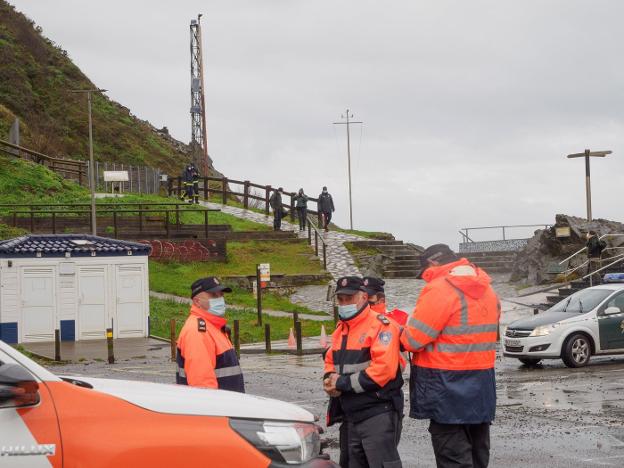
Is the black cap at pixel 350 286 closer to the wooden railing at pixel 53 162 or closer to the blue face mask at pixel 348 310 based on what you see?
the blue face mask at pixel 348 310

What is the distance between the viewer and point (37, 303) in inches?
1179

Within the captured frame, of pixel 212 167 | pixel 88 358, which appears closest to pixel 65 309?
pixel 88 358

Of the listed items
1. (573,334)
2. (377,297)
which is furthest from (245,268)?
(377,297)

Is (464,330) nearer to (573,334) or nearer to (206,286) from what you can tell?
(206,286)

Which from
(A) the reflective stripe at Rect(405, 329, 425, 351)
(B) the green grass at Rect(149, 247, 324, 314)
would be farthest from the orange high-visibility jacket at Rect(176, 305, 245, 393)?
(B) the green grass at Rect(149, 247, 324, 314)

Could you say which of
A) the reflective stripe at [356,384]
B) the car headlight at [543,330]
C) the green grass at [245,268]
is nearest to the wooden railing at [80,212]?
the green grass at [245,268]

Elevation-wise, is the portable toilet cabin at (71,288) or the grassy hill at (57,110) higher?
the grassy hill at (57,110)

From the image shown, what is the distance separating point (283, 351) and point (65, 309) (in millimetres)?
8047

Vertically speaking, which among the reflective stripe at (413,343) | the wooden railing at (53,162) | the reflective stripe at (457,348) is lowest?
the reflective stripe at (457,348)

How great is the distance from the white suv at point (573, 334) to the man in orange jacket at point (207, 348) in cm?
1339

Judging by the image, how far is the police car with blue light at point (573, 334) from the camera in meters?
19.8

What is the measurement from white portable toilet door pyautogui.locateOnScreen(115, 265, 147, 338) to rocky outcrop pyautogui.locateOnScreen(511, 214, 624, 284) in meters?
14.5

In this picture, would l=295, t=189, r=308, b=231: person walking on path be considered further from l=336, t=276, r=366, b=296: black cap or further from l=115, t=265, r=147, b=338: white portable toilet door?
l=336, t=276, r=366, b=296: black cap

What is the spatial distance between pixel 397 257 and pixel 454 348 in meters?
37.9
